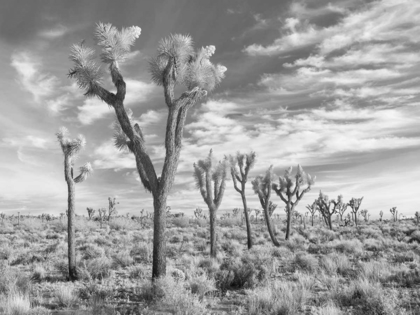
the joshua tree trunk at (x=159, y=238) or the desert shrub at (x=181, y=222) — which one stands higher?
the joshua tree trunk at (x=159, y=238)

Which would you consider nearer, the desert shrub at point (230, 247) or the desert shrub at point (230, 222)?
the desert shrub at point (230, 247)

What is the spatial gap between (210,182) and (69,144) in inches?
342

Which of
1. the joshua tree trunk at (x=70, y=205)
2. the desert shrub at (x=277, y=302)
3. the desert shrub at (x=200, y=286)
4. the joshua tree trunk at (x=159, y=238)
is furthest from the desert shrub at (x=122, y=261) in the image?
the desert shrub at (x=277, y=302)

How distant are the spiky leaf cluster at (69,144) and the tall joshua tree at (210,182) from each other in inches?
310

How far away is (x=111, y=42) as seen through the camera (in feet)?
36.0

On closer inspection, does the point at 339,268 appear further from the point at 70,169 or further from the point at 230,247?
the point at 70,169

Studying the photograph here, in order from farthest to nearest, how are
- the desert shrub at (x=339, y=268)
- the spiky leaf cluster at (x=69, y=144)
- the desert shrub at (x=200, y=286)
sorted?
the spiky leaf cluster at (x=69, y=144) < the desert shrub at (x=339, y=268) < the desert shrub at (x=200, y=286)

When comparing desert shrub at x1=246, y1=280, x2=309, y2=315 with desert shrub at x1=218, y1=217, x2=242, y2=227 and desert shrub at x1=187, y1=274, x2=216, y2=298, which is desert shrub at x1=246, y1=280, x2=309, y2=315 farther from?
desert shrub at x1=218, y1=217, x2=242, y2=227

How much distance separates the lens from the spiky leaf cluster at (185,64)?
36.7ft

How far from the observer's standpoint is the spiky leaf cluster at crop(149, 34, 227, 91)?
Answer: 11195mm

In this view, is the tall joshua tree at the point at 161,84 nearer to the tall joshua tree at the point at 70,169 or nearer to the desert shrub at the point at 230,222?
the tall joshua tree at the point at 70,169

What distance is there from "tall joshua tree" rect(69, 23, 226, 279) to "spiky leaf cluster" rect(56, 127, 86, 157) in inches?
134

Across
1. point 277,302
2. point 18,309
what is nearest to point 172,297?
point 277,302

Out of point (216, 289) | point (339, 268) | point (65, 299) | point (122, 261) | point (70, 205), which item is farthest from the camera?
point (122, 261)
